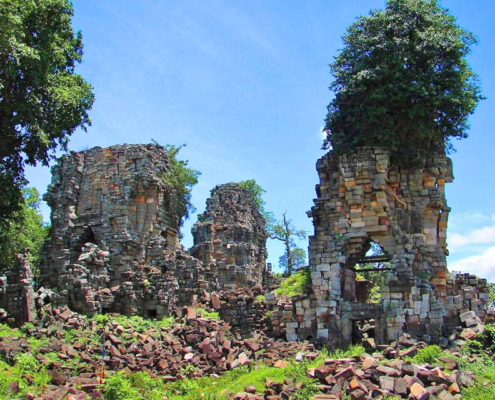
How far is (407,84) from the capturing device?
774 inches

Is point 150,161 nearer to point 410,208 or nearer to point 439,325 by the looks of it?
point 410,208

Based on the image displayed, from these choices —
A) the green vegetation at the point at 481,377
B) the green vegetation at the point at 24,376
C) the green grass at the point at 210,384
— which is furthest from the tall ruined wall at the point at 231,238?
the green vegetation at the point at 24,376

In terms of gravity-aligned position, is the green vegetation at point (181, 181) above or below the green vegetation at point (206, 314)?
above

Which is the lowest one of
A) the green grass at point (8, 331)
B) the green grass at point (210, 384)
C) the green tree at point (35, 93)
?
the green grass at point (210, 384)

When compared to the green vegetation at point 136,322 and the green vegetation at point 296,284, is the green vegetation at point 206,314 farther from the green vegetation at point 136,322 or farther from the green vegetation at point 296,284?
the green vegetation at point 296,284

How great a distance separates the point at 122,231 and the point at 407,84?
11640mm

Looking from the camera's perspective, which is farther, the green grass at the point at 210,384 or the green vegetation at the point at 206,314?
the green vegetation at the point at 206,314

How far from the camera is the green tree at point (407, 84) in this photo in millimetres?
19719

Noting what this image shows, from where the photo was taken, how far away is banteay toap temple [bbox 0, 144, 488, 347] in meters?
17.4

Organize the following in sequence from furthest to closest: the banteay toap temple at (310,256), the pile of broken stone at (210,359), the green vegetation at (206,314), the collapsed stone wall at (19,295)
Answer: the green vegetation at (206,314) < the banteay toap temple at (310,256) < the collapsed stone wall at (19,295) < the pile of broken stone at (210,359)

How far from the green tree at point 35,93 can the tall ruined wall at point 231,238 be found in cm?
993

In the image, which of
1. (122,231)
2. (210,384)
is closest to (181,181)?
(122,231)

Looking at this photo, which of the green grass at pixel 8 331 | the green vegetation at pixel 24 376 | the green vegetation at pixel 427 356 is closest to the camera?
the green vegetation at pixel 24 376

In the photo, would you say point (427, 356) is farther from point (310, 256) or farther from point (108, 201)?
point (108, 201)
